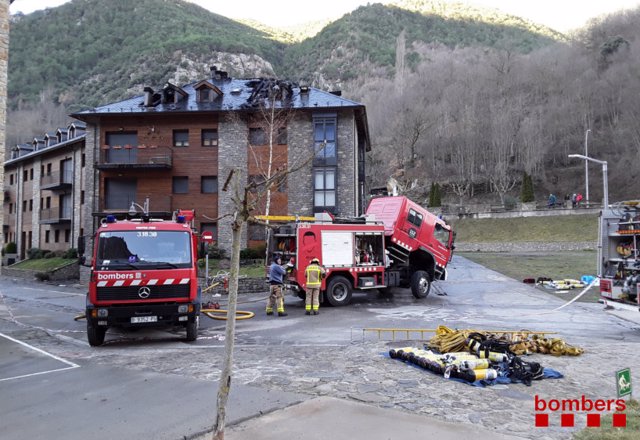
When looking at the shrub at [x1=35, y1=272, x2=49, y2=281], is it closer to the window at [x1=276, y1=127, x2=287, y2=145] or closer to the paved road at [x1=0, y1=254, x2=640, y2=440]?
the window at [x1=276, y1=127, x2=287, y2=145]

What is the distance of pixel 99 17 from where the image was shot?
126 meters

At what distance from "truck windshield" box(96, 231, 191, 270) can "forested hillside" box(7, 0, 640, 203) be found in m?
48.4

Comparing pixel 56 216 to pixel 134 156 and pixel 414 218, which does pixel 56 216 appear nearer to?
pixel 134 156

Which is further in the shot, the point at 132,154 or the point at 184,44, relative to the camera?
the point at 184,44

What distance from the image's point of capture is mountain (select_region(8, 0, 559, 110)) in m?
104

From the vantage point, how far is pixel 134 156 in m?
31.9

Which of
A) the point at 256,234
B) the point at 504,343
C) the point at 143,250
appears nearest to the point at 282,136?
the point at 256,234

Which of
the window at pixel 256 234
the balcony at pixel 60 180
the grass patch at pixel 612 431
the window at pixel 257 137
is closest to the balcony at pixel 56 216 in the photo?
the balcony at pixel 60 180

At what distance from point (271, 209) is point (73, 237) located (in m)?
16.7

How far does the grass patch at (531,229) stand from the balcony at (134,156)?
27677 millimetres

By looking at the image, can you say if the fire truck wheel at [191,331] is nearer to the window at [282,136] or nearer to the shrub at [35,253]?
the window at [282,136]

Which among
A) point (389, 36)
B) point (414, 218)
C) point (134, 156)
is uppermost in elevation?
point (389, 36)

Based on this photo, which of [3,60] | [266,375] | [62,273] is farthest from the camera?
[62,273]

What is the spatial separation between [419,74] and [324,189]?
6361 centimetres
